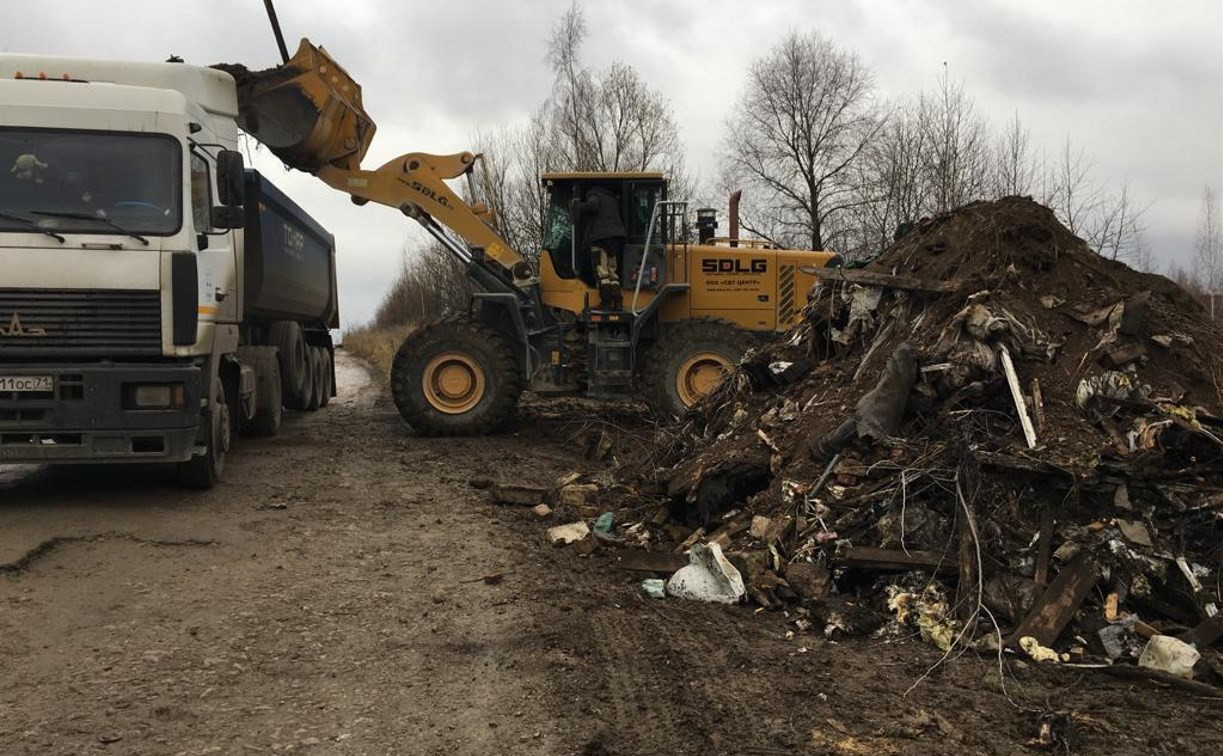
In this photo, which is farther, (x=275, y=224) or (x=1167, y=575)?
(x=275, y=224)

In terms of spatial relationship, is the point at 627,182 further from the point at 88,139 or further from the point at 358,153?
the point at 88,139

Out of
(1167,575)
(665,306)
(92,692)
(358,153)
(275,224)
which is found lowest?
(92,692)

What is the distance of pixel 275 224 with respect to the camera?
1049 cm

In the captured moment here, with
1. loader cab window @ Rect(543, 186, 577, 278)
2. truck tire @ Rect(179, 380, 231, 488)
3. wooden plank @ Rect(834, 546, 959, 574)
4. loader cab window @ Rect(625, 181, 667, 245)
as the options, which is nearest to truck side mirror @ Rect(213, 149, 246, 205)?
truck tire @ Rect(179, 380, 231, 488)

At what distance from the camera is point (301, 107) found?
1011 cm

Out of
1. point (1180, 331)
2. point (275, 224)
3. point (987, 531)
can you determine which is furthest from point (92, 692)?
point (275, 224)

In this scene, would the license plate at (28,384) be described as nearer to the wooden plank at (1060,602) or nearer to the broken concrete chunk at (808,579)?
the broken concrete chunk at (808,579)

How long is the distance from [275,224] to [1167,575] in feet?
31.0

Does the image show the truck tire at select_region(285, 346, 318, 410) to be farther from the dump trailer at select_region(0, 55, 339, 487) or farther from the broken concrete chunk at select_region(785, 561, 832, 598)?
the broken concrete chunk at select_region(785, 561, 832, 598)

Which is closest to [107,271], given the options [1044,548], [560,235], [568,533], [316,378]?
[568,533]

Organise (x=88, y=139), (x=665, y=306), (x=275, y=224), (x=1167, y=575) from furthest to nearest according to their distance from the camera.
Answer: (x=665, y=306)
(x=275, y=224)
(x=88, y=139)
(x=1167, y=575)

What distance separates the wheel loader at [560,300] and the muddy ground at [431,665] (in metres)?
4.12

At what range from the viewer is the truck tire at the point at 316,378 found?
14.3 meters

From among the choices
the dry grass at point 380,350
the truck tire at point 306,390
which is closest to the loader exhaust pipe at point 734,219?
the truck tire at point 306,390
